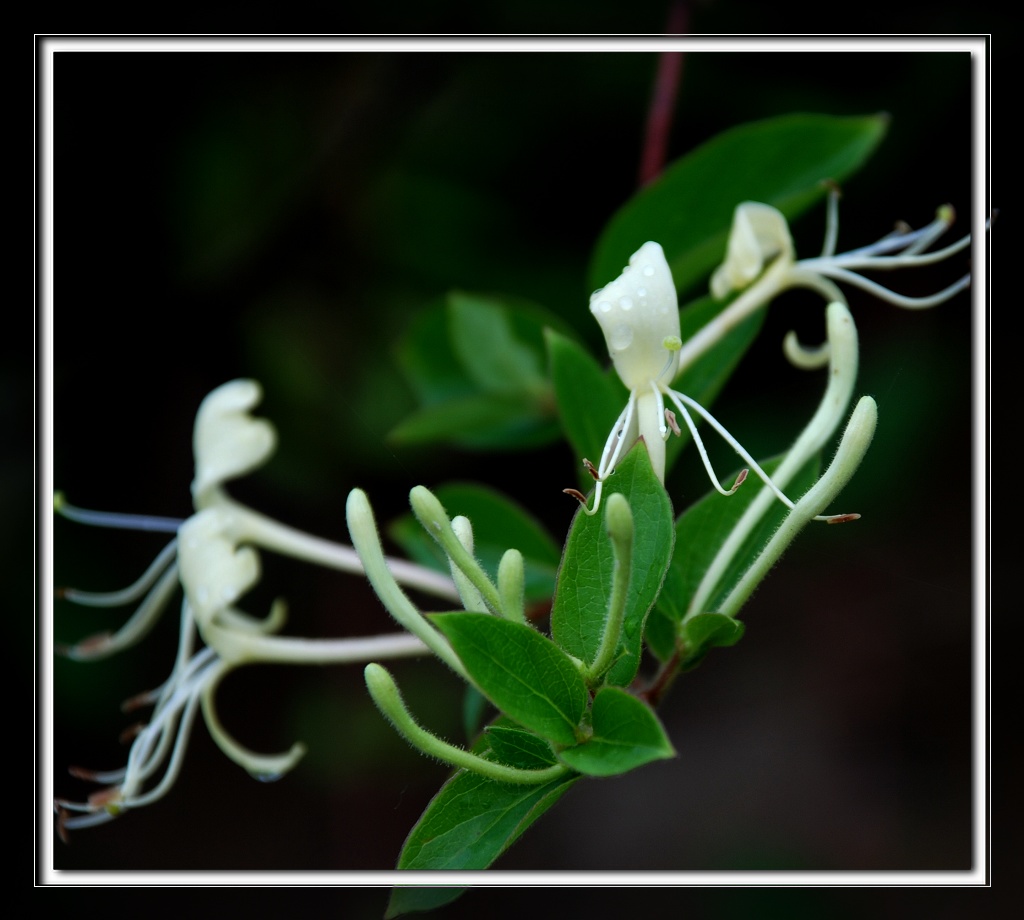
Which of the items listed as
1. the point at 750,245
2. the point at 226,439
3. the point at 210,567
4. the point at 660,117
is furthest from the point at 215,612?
the point at 660,117

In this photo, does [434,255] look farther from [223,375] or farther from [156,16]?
[156,16]

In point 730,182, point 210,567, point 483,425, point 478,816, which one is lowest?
point 478,816

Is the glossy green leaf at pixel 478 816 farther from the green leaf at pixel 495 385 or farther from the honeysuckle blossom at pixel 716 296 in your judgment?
the green leaf at pixel 495 385

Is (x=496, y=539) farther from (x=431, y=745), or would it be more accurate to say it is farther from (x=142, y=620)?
(x=431, y=745)

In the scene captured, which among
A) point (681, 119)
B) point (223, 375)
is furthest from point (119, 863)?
point (681, 119)

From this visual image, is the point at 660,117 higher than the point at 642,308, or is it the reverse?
the point at 660,117

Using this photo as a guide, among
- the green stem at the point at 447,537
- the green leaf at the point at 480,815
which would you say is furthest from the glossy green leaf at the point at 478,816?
the green stem at the point at 447,537
